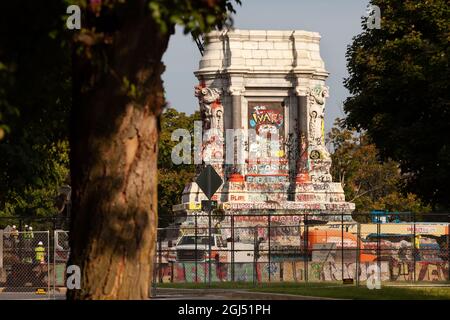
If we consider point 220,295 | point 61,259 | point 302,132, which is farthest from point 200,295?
point 302,132

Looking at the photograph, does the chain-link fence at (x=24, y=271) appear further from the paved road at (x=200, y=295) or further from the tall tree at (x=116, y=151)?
the tall tree at (x=116, y=151)

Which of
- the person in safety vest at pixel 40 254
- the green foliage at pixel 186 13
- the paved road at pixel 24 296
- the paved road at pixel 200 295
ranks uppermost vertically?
the green foliage at pixel 186 13

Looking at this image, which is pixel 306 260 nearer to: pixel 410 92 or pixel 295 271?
pixel 295 271

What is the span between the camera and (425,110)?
2402 inches

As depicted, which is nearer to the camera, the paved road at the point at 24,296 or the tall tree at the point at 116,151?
the tall tree at the point at 116,151

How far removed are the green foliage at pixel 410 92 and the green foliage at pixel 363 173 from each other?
179ft

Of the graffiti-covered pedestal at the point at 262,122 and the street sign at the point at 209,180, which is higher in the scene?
the graffiti-covered pedestal at the point at 262,122

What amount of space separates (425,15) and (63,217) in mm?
17048

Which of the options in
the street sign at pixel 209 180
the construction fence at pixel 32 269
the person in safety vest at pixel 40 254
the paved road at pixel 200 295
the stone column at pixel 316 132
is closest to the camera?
the paved road at pixel 200 295

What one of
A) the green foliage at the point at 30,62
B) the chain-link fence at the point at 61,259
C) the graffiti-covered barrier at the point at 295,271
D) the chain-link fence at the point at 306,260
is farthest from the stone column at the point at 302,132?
the green foliage at the point at 30,62

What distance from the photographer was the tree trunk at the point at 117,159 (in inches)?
824

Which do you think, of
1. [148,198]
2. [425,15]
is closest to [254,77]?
[425,15]

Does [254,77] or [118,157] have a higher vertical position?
[254,77]

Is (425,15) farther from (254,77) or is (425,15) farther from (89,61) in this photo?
(89,61)
